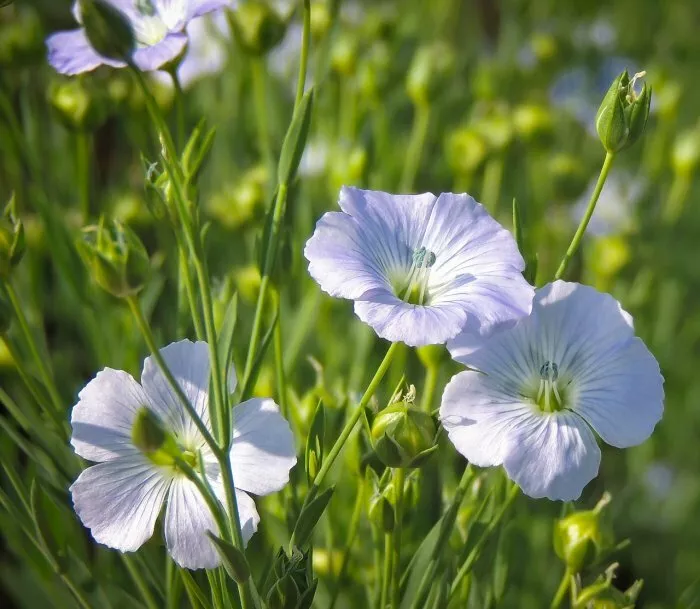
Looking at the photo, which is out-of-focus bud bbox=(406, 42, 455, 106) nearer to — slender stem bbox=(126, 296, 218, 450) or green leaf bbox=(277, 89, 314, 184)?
green leaf bbox=(277, 89, 314, 184)

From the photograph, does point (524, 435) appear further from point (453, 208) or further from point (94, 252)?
point (94, 252)

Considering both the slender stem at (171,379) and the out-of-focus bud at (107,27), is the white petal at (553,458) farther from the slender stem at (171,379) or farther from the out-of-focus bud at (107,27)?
the out-of-focus bud at (107,27)

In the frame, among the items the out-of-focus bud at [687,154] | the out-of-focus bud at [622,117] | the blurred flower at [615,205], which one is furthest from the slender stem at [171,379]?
the blurred flower at [615,205]

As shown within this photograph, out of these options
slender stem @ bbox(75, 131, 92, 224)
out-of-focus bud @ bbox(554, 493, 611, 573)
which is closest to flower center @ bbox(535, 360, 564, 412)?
out-of-focus bud @ bbox(554, 493, 611, 573)

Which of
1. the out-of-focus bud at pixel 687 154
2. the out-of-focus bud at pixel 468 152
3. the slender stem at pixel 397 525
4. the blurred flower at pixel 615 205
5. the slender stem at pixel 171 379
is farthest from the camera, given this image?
the blurred flower at pixel 615 205

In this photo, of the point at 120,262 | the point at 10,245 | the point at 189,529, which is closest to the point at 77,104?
the point at 10,245

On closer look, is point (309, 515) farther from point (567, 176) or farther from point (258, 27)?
point (567, 176)

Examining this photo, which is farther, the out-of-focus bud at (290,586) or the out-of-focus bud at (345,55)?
the out-of-focus bud at (345,55)

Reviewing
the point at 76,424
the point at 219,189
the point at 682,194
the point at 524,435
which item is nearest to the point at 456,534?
the point at 524,435
